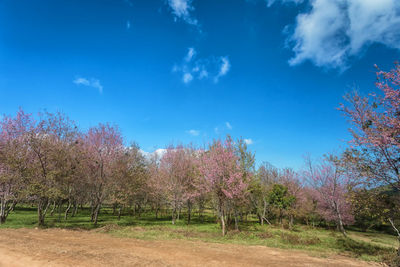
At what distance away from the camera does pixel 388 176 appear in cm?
1132

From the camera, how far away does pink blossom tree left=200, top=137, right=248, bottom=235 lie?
1961cm

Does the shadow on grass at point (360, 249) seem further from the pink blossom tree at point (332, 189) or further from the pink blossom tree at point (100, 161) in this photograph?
the pink blossom tree at point (100, 161)

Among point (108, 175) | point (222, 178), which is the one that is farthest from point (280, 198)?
point (108, 175)

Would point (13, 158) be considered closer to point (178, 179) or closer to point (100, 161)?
point (100, 161)

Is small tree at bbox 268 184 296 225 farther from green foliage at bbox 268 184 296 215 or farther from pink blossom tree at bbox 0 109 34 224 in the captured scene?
pink blossom tree at bbox 0 109 34 224

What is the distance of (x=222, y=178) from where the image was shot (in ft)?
65.8

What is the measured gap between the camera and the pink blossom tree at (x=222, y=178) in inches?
772

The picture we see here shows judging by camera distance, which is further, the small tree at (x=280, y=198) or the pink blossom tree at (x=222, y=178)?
the small tree at (x=280, y=198)

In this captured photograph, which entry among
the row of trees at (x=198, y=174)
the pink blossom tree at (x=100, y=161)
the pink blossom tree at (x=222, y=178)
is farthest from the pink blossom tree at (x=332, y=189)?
the pink blossom tree at (x=100, y=161)

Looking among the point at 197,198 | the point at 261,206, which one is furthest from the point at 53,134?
the point at 261,206

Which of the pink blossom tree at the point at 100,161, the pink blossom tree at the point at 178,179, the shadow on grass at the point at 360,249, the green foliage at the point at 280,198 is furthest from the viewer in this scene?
the green foliage at the point at 280,198

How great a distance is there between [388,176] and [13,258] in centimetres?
1993

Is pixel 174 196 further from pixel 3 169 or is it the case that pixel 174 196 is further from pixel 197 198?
pixel 3 169

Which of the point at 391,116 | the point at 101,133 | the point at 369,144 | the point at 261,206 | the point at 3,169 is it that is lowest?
the point at 261,206
